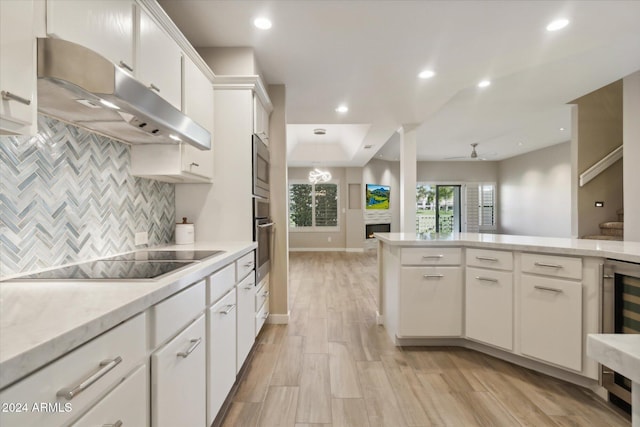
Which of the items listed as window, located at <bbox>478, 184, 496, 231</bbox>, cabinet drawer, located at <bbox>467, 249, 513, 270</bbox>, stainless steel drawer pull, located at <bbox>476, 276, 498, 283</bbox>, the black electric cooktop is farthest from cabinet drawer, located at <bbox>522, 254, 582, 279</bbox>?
window, located at <bbox>478, 184, 496, 231</bbox>

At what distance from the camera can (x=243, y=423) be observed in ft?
5.27

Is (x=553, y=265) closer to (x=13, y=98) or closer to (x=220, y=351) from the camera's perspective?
(x=220, y=351)

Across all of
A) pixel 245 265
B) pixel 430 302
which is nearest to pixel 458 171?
pixel 430 302

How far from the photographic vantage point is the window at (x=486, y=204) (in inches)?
388

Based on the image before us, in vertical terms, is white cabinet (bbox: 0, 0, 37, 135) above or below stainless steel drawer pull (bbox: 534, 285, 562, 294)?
above

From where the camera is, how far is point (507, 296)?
2.15 m

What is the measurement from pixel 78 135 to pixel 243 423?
1722mm

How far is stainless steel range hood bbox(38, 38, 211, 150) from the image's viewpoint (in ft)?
3.06

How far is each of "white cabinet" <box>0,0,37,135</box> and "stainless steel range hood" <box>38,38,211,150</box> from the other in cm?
4

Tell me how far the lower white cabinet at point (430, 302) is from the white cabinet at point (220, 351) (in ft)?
4.55

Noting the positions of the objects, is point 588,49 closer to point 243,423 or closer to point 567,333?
point 567,333

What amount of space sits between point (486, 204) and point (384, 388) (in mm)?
9607

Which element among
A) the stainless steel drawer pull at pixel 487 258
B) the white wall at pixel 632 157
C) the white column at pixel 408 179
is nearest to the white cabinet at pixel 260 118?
the stainless steel drawer pull at pixel 487 258

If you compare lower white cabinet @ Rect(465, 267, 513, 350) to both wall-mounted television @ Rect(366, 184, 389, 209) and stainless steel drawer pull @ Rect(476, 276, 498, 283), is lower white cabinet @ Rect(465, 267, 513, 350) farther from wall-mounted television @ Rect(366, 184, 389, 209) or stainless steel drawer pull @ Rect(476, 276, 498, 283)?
wall-mounted television @ Rect(366, 184, 389, 209)
